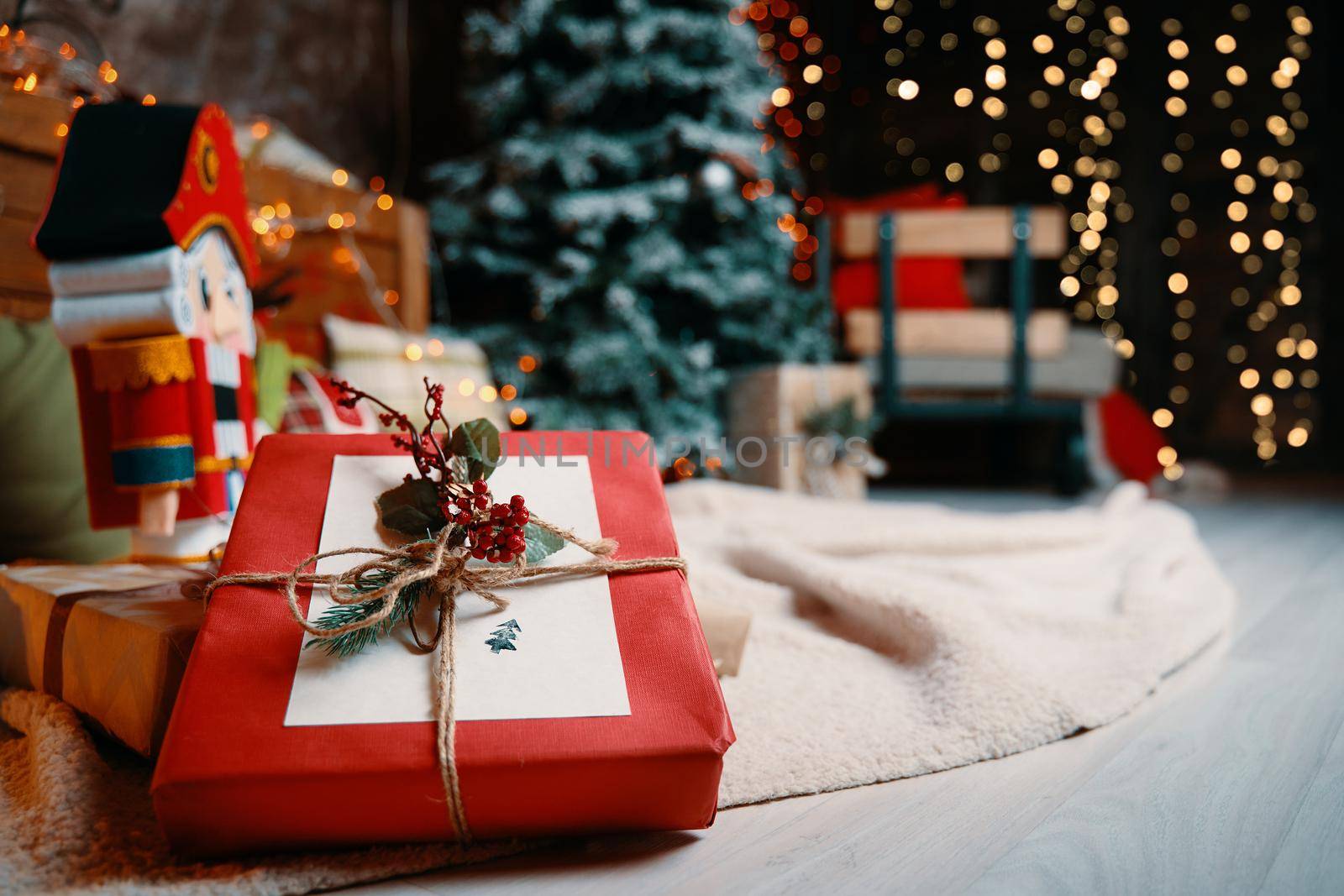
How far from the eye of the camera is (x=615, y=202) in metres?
2.04

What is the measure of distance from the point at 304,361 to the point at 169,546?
1.93 ft

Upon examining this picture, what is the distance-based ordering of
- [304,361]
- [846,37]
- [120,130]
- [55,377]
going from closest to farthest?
[120,130]
[55,377]
[304,361]
[846,37]

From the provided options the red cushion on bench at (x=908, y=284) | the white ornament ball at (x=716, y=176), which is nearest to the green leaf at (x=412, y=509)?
the white ornament ball at (x=716, y=176)

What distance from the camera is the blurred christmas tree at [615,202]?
6.79 ft

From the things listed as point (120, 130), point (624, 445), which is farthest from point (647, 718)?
point (120, 130)

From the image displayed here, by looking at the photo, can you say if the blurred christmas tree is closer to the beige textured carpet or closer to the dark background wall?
the beige textured carpet

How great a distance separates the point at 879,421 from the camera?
→ 7.95 feet

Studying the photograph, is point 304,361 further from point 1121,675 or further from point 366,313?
point 1121,675

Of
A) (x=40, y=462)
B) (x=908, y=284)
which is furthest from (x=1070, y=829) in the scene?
(x=908, y=284)

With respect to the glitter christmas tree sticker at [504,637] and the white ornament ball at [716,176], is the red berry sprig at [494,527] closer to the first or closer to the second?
the glitter christmas tree sticker at [504,637]

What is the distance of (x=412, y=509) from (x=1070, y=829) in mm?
504

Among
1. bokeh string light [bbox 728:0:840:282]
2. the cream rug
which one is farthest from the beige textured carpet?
bokeh string light [bbox 728:0:840:282]

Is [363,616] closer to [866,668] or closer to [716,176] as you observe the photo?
[866,668]

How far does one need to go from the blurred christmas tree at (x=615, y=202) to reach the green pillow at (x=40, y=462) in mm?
1020
